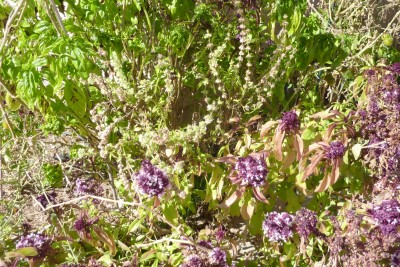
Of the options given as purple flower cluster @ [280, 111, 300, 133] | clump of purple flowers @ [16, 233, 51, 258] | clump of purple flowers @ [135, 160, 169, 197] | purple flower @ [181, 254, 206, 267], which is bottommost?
purple flower @ [181, 254, 206, 267]

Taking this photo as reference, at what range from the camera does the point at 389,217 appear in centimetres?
163

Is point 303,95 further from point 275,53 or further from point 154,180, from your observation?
point 154,180

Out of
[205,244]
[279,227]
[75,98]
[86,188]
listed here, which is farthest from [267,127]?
[86,188]

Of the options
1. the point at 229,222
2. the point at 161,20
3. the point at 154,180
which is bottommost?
the point at 229,222

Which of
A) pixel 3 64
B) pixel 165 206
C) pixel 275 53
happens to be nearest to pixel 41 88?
pixel 3 64

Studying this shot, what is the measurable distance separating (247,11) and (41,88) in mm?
991

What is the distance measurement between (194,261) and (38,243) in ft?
1.85

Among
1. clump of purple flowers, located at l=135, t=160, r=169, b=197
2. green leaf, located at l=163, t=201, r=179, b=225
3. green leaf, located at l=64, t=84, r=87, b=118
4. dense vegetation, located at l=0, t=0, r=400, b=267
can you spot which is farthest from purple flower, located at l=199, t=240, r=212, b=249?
green leaf, located at l=64, t=84, r=87, b=118

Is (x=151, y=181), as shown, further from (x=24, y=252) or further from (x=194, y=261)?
(x=24, y=252)

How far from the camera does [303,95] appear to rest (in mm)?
2754

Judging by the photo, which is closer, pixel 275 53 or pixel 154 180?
pixel 154 180

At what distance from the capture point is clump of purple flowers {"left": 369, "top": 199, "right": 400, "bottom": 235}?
5.33 feet

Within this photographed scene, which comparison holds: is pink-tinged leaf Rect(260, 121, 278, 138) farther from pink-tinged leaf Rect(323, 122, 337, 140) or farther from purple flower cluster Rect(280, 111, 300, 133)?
pink-tinged leaf Rect(323, 122, 337, 140)

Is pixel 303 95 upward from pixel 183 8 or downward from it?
downward
